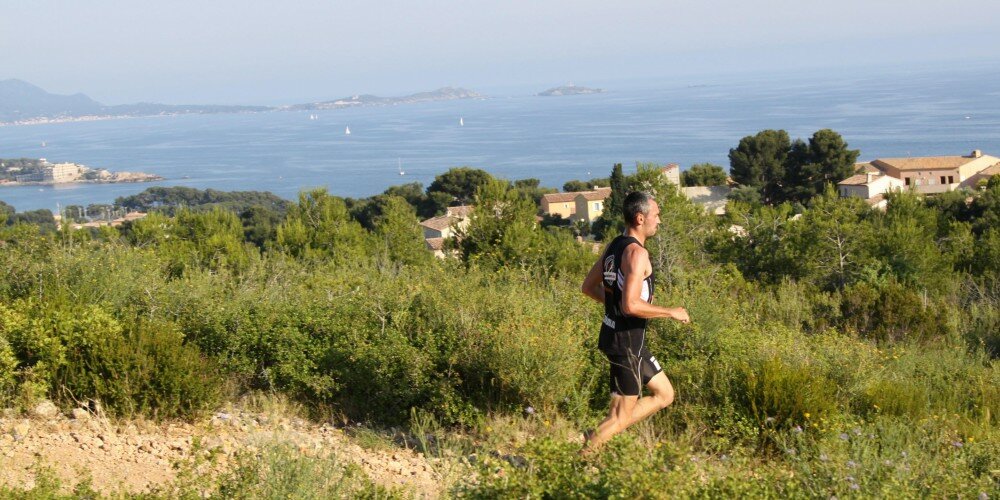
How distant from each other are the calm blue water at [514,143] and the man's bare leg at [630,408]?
73356mm

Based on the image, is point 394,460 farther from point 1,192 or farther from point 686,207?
point 1,192

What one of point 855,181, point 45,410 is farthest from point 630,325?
point 855,181

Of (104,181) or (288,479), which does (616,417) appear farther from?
(104,181)

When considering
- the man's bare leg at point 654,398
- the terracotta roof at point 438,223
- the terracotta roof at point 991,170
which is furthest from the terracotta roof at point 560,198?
the man's bare leg at point 654,398

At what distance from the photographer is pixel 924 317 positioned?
9898mm

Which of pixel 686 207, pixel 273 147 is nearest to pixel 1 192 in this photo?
pixel 273 147

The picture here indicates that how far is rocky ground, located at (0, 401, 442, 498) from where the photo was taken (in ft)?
12.2

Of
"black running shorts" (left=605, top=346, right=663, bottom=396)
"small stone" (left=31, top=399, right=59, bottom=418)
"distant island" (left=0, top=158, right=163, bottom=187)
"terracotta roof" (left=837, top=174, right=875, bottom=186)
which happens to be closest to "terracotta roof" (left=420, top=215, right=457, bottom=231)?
"terracotta roof" (left=837, top=174, right=875, bottom=186)

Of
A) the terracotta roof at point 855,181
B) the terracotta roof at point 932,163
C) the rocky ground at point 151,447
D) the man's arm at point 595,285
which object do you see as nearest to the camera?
the rocky ground at point 151,447

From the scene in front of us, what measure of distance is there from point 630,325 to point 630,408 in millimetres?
366

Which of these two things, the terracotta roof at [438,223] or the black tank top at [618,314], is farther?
the terracotta roof at [438,223]

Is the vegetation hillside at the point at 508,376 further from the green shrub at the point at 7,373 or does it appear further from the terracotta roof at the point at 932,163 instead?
the terracotta roof at the point at 932,163

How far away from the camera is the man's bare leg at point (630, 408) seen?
3.94 metres

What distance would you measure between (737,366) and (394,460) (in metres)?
1.95
